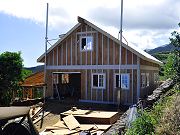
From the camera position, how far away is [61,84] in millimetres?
27562

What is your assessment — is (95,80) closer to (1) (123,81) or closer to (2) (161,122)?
(1) (123,81)

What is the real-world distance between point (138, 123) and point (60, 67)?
639 inches

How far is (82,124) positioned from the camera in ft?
55.0

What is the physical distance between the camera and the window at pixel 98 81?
23.2 m

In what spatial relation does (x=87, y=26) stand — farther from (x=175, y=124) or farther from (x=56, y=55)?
(x=175, y=124)

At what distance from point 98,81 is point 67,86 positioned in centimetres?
531

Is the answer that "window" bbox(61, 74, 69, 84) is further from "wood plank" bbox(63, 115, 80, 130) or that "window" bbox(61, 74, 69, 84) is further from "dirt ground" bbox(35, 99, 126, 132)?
"wood plank" bbox(63, 115, 80, 130)

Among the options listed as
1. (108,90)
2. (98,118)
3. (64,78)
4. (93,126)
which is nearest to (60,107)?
(108,90)

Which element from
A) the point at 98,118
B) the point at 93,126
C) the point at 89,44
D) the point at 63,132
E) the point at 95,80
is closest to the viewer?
the point at 63,132

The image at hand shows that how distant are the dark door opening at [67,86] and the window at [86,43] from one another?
282 cm

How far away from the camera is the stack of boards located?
15.0 metres

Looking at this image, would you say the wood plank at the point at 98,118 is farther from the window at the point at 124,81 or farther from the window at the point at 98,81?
the window at the point at 98,81

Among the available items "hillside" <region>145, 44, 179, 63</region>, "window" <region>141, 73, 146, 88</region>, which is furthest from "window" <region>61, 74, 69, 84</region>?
"hillside" <region>145, 44, 179, 63</region>

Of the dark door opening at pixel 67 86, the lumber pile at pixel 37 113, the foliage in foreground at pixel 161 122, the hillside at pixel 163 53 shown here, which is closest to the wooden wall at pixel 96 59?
the dark door opening at pixel 67 86
